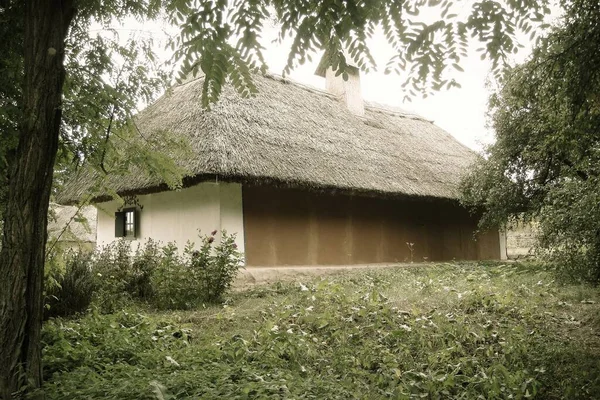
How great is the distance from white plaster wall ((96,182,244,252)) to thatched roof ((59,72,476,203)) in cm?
70

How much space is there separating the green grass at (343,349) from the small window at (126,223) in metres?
4.96

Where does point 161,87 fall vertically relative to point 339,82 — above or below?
below

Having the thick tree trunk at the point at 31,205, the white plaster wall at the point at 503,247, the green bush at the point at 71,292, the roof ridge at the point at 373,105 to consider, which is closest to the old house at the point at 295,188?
the roof ridge at the point at 373,105

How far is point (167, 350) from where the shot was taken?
463 cm

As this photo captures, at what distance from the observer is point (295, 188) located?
982 centimetres

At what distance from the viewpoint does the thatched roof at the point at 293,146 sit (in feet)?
29.7

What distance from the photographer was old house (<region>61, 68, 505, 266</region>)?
931 centimetres

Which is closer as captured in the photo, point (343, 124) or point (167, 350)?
point (167, 350)

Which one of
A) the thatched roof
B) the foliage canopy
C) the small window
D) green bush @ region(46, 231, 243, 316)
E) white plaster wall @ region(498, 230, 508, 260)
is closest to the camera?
the foliage canopy

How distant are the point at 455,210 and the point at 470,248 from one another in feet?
4.58

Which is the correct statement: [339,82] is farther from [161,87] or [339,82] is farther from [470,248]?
[161,87]

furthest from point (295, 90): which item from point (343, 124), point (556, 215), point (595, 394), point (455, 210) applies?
point (595, 394)

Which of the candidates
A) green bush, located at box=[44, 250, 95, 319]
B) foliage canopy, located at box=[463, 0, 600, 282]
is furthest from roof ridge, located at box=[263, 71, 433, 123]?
green bush, located at box=[44, 250, 95, 319]

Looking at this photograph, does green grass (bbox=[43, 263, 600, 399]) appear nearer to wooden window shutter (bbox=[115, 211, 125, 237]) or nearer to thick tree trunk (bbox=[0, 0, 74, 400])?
thick tree trunk (bbox=[0, 0, 74, 400])
